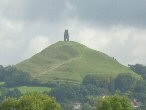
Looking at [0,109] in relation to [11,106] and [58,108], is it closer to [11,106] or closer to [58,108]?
[11,106]

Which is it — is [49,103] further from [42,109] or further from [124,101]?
[124,101]

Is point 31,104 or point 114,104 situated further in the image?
point 31,104

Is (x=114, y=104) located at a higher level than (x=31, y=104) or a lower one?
lower

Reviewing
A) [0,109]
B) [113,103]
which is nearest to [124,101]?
[113,103]

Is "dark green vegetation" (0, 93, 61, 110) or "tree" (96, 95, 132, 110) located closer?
"tree" (96, 95, 132, 110)

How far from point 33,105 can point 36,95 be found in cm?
1284

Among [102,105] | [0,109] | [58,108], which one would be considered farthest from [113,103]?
[0,109]

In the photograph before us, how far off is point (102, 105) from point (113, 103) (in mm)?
2571

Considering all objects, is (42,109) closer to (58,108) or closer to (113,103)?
(58,108)

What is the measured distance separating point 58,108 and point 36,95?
9123 millimetres

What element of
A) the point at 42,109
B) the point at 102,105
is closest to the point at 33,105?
the point at 42,109

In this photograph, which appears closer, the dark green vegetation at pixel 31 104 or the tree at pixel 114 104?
the tree at pixel 114 104

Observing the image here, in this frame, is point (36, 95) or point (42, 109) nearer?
point (42, 109)

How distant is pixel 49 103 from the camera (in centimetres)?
16962
